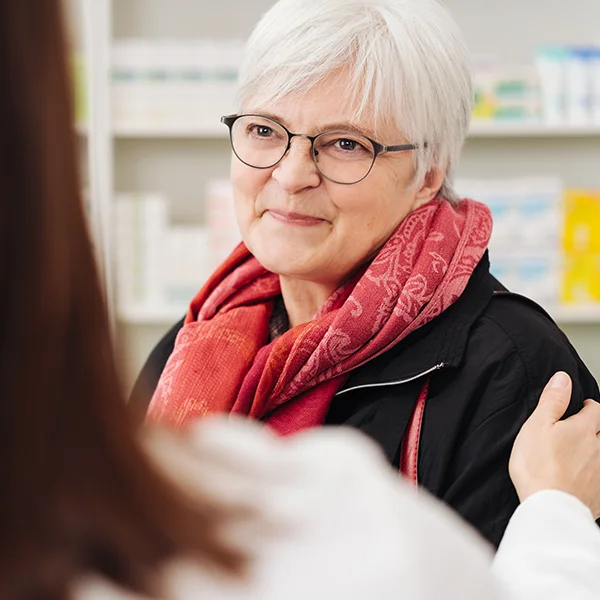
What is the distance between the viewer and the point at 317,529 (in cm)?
57

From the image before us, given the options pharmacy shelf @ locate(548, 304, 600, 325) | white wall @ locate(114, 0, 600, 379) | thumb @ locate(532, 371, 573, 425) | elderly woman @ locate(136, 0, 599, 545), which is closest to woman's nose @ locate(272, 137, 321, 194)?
elderly woman @ locate(136, 0, 599, 545)

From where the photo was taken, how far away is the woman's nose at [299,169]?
1611 mm

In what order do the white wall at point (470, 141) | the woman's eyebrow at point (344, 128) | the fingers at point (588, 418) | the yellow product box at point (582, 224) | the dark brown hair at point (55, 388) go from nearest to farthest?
the dark brown hair at point (55, 388) → the fingers at point (588, 418) → the woman's eyebrow at point (344, 128) → the yellow product box at point (582, 224) → the white wall at point (470, 141)

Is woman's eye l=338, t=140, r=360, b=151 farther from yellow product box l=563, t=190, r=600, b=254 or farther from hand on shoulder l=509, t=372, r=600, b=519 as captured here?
yellow product box l=563, t=190, r=600, b=254

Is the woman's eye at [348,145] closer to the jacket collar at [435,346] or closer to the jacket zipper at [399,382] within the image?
the jacket collar at [435,346]

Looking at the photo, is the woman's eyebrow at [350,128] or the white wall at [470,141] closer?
the woman's eyebrow at [350,128]

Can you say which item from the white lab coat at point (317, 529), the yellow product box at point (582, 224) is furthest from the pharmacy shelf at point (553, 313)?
the white lab coat at point (317, 529)

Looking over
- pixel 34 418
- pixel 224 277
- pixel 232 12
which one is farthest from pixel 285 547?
pixel 232 12

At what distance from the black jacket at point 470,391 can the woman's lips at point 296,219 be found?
264 millimetres

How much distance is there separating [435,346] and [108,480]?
40.6 inches

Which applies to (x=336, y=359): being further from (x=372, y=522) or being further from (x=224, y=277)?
(x=372, y=522)

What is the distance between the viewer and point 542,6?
12.5ft

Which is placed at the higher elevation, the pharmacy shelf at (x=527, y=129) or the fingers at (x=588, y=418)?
the pharmacy shelf at (x=527, y=129)

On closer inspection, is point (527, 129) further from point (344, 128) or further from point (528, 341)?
point (528, 341)
